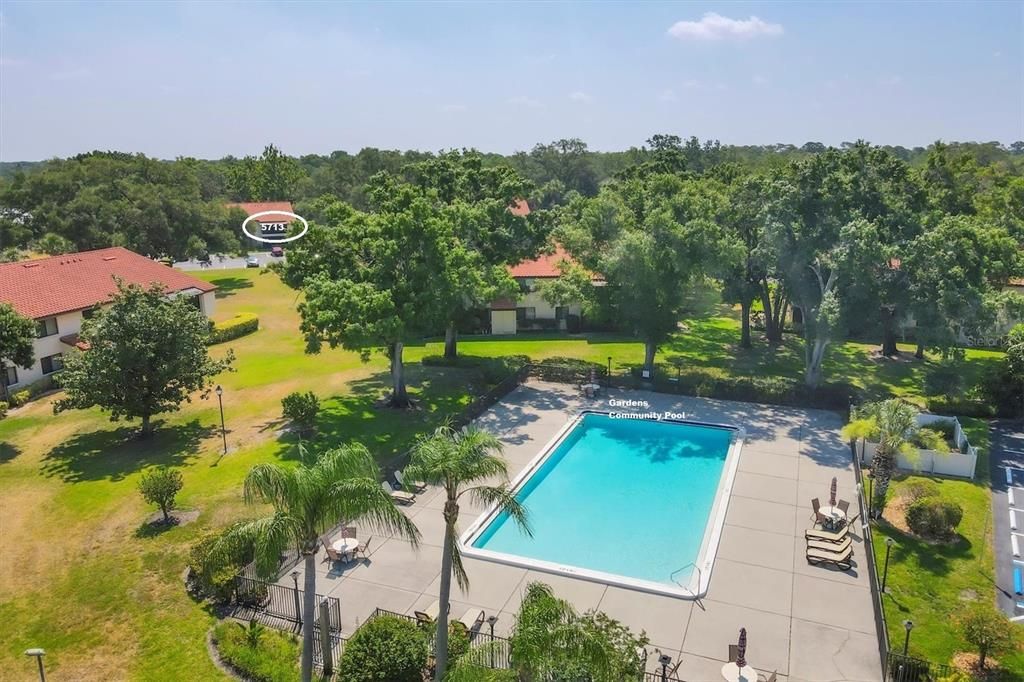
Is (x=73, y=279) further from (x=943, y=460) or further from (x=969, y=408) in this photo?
(x=969, y=408)

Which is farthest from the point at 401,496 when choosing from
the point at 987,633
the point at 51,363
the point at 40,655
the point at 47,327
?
the point at 47,327

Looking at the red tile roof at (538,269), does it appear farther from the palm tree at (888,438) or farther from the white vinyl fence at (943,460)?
the palm tree at (888,438)

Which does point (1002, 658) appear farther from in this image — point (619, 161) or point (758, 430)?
point (619, 161)

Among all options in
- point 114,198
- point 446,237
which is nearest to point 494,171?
point 446,237

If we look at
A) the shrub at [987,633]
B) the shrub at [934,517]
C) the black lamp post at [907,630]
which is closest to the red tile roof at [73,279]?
the black lamp post at [907,630]

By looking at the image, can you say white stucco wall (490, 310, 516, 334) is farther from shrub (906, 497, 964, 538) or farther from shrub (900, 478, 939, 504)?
shrub (906, 497, 964, 538)

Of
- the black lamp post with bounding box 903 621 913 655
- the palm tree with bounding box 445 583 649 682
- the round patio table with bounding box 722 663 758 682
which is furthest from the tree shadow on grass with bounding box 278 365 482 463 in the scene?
the black lamp post with bounding box 903 621 913 655
